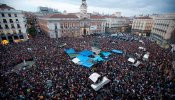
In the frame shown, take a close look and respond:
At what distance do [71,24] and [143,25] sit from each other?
1570 inches

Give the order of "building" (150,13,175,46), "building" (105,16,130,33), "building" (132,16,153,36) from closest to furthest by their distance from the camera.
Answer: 1. "building" (150,13,175,46)
2. "building" (132,16,153,36)
3. "building" (105,16,130,33)

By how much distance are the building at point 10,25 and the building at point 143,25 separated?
58.3 m

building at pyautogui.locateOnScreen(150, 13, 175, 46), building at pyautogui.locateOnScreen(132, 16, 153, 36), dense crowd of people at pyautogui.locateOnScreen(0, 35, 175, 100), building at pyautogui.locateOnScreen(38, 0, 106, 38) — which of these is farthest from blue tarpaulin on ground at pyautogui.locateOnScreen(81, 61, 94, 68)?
building at pyautogui.locateOnScreen(132, 16, 153, 36)

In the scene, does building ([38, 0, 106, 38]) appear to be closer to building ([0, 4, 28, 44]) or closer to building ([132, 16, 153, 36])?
building ([0, 4, 28, 44])

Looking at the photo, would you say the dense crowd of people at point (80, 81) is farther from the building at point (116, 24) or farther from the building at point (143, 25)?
the building at point (116, 24)

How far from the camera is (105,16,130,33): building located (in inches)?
2685

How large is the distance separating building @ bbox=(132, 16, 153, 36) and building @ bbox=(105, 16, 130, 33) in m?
10.7

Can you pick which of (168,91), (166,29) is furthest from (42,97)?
(166,29)

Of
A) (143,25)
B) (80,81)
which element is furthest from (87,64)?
(143,25)

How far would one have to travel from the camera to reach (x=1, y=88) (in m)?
13.9

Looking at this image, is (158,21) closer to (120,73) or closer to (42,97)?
(120,73)

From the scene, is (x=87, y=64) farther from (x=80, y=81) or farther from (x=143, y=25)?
(x=143, y=25)

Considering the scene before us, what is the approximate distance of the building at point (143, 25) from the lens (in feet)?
194

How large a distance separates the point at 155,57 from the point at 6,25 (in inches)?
1809
